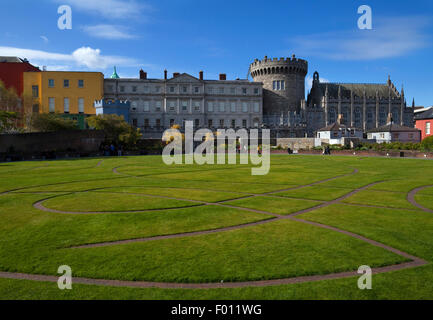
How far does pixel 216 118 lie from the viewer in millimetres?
76500

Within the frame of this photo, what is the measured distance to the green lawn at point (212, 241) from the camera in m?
5.63

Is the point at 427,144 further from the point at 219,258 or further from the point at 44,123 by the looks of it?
the point at 44,123

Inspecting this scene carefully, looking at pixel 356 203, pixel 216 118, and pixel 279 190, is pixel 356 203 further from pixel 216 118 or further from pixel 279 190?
pixel 216 118

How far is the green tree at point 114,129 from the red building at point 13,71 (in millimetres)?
26236

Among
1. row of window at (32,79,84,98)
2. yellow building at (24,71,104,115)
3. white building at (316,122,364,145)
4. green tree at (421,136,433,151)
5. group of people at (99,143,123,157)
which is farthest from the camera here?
row of window at (32,79,84,98)

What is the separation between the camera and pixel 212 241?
7.94 metres

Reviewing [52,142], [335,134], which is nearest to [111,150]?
[52,142]

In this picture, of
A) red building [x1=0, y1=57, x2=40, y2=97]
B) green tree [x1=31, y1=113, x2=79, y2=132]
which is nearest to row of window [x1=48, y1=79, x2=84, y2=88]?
red building [x1=0, y1=57, x2=40, y2=97]

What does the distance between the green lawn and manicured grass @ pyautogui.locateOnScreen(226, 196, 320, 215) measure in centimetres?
4

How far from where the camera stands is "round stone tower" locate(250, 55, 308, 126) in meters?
79.9

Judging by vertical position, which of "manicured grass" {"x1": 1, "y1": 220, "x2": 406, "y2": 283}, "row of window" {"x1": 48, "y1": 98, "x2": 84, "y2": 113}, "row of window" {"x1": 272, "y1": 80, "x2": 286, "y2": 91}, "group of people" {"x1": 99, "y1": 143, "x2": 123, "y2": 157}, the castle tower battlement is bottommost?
"manicured grass" {"x1": 1, "y1": 220, "x2": 406, "y2": 283}

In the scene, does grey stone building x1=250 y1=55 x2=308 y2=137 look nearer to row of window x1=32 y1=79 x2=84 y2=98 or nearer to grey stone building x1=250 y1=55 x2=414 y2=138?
grey stone building x1=250 y1=55 x2=414 y2=138
